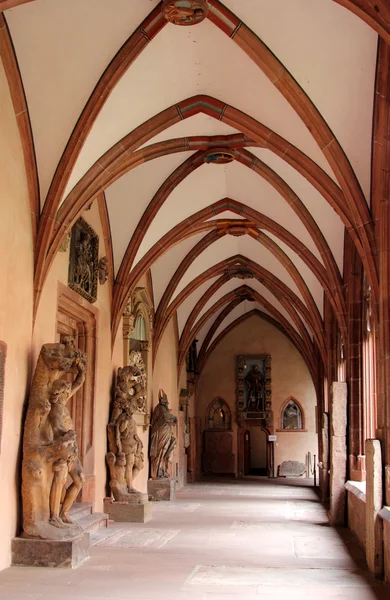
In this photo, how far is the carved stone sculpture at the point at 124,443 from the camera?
10016 millimetres

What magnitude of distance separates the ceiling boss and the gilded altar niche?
15595 millimetres

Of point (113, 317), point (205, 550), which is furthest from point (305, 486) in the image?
point (205, 550)

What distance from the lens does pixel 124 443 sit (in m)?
10.2

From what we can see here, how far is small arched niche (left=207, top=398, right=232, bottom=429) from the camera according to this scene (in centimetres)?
2133

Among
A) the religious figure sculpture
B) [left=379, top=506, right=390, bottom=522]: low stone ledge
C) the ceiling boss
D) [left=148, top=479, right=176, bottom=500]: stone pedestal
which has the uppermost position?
the ceiling boss

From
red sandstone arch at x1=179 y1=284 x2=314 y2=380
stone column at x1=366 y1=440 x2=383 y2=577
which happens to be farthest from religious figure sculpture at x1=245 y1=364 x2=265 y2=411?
stone column at x1=366 y1=440 x2=383 y2=577

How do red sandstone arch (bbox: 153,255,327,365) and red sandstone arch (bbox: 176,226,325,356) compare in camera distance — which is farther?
red sandstone arch (bbox: 153,255,327,365)

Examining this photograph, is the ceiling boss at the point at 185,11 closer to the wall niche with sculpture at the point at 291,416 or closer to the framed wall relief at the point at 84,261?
the framed wall relief at the point at 84,261

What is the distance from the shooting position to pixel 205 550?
25.3 feet

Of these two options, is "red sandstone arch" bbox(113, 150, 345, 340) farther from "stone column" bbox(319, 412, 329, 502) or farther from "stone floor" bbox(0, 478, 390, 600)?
"stone floor" bbox(0, 478, 390, 600)

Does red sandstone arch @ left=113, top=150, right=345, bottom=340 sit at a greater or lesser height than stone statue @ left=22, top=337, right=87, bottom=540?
greater

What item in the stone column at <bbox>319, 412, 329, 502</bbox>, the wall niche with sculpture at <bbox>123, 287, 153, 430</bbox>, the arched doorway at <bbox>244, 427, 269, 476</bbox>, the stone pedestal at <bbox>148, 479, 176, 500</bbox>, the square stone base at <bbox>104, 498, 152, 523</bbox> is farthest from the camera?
the arched doorway at <bbox>244, 427, 269, 476</bbox>

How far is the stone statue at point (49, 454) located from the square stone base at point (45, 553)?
0.28ft

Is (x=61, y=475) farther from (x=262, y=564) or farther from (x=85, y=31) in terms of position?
(x=85, y=31)
